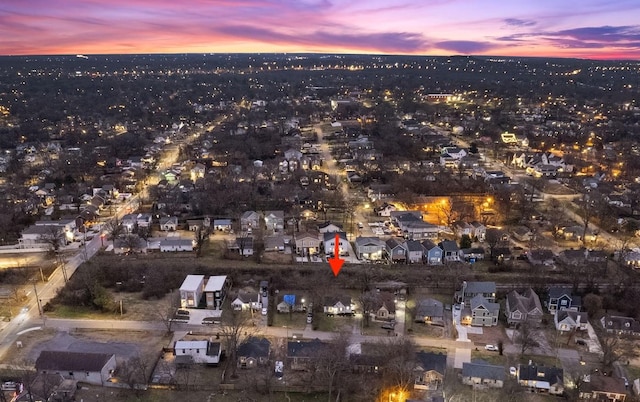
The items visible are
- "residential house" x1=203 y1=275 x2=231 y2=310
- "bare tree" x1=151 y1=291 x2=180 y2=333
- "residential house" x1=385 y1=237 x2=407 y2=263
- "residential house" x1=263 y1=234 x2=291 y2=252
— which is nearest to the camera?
"bare tree" x1=151 y1=291 x2=180 y2=333

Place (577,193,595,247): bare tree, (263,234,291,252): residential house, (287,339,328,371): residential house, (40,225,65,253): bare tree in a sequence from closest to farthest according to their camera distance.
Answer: (287,339,328,371): residential house
(40,225,65,253): bare tree
(263,234,291,252): residential house
(577,193,595,247): bare tree

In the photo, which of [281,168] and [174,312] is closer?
[174,312]

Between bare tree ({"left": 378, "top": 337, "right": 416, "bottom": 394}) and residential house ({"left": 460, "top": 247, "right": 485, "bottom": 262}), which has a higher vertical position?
residential house ({"left": 460, "top": 247, "right": 485, "bottom": 262})

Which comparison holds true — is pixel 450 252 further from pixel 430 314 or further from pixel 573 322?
pixel 573 322

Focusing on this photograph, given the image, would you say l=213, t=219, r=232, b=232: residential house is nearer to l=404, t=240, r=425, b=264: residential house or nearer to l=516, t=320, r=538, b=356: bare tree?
l=404, t=240, r=425, b=264: residential house

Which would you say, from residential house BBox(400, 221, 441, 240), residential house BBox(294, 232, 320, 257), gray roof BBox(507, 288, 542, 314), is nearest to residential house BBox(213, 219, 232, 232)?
residential house BBox(294, 232, 320, 257)

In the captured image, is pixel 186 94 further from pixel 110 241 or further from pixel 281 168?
pixel 110 241

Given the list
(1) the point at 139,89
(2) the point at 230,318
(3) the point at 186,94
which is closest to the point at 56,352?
(2) the point at 230,318
